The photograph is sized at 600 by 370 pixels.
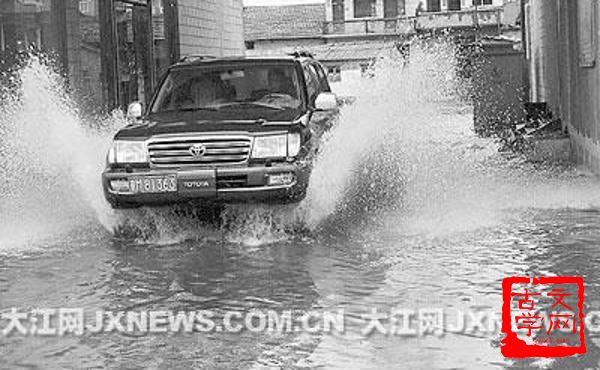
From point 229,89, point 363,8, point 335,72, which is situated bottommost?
point 229,89

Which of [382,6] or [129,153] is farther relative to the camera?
[382,6]

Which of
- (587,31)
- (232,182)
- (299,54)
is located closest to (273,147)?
(232,182)

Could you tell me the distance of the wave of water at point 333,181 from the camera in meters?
10.6

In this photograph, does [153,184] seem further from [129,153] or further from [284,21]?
[284,21]

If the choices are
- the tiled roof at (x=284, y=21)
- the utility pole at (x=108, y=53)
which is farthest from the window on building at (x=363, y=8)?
the utility pole at (x=108, y=53)

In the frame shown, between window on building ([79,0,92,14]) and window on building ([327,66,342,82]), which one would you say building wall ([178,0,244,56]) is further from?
window on building ([327,66,342,82])

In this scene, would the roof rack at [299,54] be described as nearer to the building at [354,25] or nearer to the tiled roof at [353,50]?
the building at [354,25]

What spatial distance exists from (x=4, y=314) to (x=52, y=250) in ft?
9.35

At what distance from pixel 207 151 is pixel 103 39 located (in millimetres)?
8291

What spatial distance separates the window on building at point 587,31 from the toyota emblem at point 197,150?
6.00 meters

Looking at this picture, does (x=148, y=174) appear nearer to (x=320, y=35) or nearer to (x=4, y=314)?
(x=4, y=314)

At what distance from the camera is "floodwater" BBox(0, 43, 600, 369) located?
6.09 m

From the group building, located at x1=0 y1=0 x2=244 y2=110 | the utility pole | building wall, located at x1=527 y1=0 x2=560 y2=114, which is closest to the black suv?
building, located at x1=0 y1=0 x2=244 y2=110

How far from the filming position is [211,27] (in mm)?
26422
